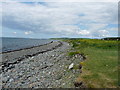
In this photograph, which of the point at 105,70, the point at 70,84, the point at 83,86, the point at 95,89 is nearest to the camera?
the point at 95,89

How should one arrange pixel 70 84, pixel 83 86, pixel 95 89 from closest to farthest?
pixel 95 89, pixel 83 86, pixel 70 84

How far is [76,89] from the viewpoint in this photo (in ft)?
37.5

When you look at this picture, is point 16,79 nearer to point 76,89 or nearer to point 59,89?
point 59,89

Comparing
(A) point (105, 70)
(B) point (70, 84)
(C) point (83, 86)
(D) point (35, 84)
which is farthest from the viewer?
(A) point (105, 70)

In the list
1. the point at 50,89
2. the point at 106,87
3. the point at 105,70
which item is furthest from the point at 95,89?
the point at 105,70

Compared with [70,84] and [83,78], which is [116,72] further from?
[70,84]

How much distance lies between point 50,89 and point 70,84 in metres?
1.86

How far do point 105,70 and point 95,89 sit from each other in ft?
15.5

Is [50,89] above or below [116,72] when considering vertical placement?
below

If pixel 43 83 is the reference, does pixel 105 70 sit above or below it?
above

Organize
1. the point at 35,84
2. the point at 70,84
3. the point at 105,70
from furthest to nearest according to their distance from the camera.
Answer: the point at 105,70
the point at 35,84
the point at 70,84

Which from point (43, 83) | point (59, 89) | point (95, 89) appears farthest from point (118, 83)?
point (43, 83)

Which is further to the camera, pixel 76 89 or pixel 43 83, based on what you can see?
pixel 43 83

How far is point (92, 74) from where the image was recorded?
13.6m
